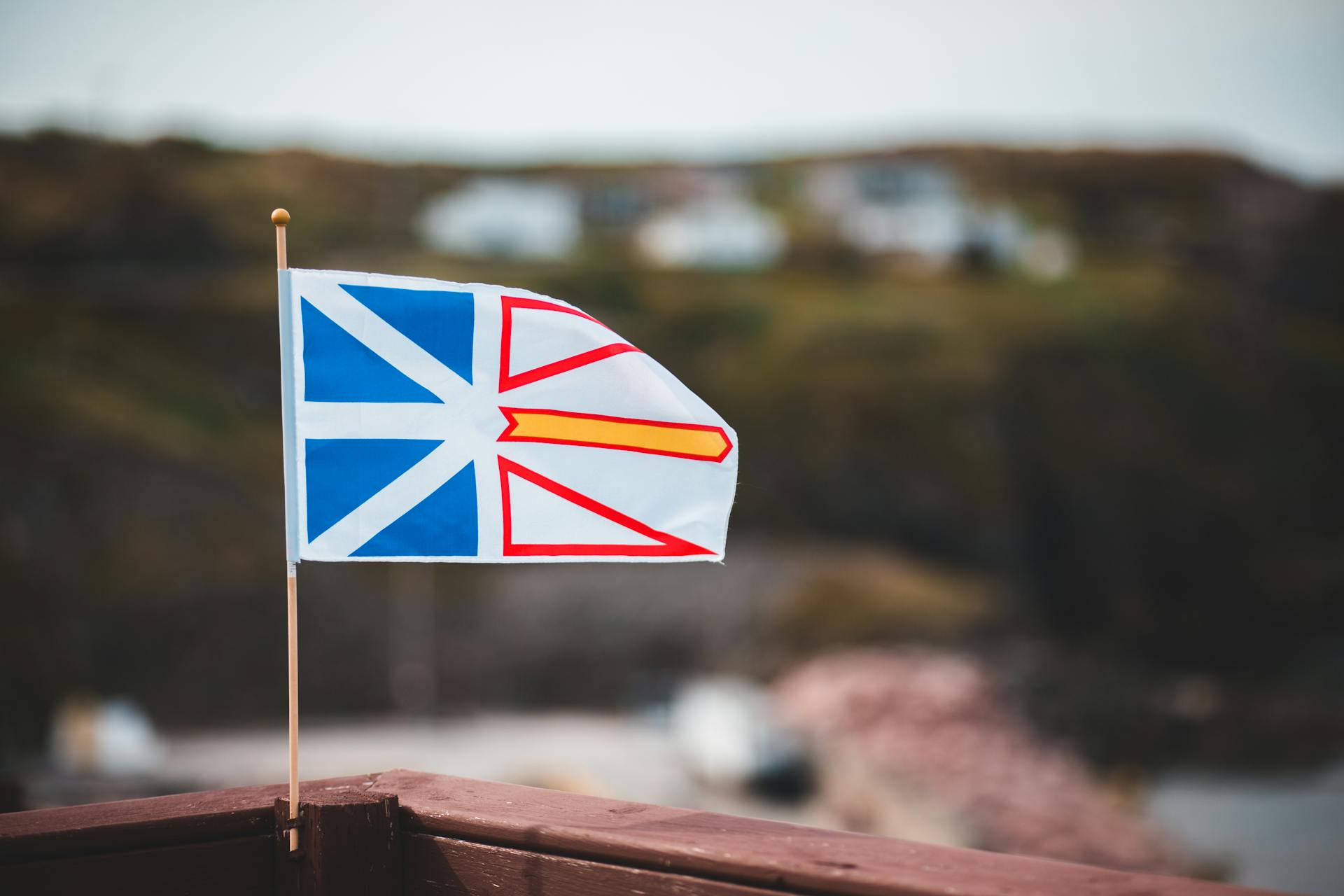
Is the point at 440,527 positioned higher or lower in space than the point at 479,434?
lower

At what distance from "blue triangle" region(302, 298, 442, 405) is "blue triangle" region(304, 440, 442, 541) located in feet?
0.38

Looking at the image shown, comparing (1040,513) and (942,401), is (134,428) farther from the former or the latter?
(1040,513)

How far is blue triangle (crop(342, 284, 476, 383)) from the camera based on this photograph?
2957 millimetres

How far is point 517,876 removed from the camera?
2314mm

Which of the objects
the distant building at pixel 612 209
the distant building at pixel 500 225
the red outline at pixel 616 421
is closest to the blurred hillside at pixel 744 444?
the distant building at pixel 612 209

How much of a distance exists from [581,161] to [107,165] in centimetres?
3665

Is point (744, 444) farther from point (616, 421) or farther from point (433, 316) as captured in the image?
point (433, 316)

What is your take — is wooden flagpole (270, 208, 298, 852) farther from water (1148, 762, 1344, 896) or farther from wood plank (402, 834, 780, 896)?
water (1148, 762, 1344, 896)

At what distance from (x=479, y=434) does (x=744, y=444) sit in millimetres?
51454

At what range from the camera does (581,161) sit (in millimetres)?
95500

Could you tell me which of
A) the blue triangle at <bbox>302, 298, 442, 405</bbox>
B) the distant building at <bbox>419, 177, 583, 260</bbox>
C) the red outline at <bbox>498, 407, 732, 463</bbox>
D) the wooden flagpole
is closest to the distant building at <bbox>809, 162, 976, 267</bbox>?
the distant building at <bbox>419, 177, 583, 260</bbox>

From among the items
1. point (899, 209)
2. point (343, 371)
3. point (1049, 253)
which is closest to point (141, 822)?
point (343, 371)

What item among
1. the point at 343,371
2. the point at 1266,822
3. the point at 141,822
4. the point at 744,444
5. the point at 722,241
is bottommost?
the point at 1266,822

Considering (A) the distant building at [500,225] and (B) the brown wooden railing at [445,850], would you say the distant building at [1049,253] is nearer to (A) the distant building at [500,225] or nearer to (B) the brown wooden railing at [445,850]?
(A) the distant building at [500,225]
